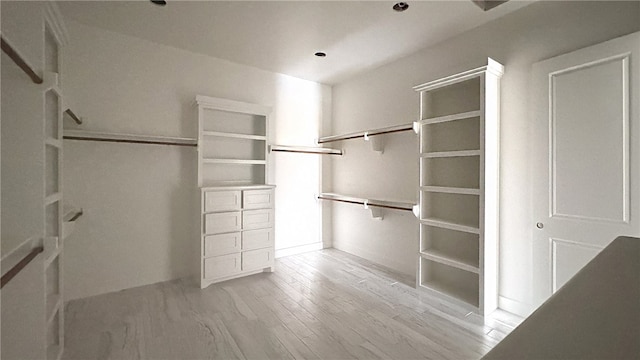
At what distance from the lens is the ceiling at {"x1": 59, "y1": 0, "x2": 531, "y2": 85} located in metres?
2.27

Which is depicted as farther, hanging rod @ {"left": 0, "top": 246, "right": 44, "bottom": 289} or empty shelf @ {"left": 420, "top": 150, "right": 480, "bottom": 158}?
empty shelf @ {"left": 420, "top": 150, "right": 480, "bottom": 158}

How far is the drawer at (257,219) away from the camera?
3171mm

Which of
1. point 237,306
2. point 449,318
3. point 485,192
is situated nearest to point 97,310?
point 237,306

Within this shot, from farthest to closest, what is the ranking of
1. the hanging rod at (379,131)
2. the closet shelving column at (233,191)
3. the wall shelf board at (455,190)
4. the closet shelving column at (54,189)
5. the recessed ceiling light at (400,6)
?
1. the closet shelving column at (233,191)
2. the hanging rod at (379,131)
3. the wall shelf board at (455,190)
4. the recessed ceiling light at (400,6)
5. the closet shelving column at (54,189)

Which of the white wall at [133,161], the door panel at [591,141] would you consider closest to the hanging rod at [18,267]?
the white wall at [133,161]

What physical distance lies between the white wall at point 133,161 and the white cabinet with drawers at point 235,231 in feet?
1.00

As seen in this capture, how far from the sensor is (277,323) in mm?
2225

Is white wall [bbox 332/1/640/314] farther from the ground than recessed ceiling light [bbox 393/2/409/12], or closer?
closer

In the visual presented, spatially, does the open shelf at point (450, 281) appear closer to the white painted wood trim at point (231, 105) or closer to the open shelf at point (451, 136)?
the open shelf at point (451, 136)

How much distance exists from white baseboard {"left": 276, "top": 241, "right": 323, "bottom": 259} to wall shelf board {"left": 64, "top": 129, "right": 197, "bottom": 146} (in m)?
1.83

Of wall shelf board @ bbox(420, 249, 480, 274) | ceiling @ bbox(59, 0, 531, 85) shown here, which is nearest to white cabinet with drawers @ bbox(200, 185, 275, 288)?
ceiling @ bbox(59, 0, 531, 85)

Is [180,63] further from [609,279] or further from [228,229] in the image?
[609,279]

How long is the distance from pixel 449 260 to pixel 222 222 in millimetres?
2310

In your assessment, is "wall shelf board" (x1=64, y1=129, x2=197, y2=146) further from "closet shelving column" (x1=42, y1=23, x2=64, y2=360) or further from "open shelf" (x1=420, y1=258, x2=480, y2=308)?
"open shelf" (x1=420, y1=258, x2=480, y2=308)
